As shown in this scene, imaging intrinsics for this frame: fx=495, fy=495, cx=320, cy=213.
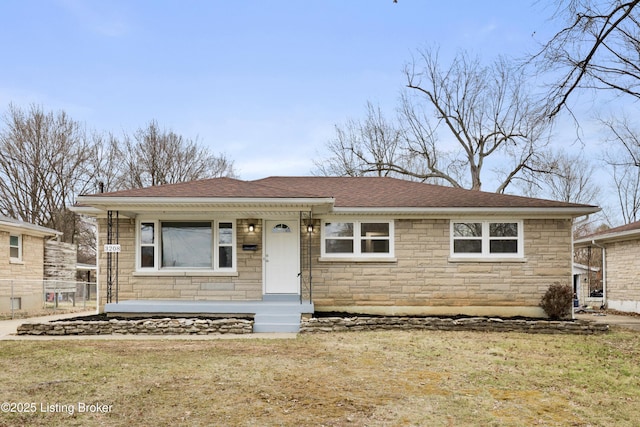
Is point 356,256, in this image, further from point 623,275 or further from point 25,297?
point 25,297

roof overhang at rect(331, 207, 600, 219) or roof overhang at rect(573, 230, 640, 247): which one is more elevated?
roof overhang at rect(331, 207, 600, 219)

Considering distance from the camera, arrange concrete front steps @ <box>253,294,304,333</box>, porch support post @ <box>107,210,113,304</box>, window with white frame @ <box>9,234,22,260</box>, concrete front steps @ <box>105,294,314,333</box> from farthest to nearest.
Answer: window with white frame @ <box>9,234,22,260</box> → porch support post @ <box>107,210,113,304</box> → concrete front steps @ <box>105,294,314,333</box> → concrete front steps @ <box>253,294,304,333</box>

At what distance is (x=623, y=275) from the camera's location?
1811cm

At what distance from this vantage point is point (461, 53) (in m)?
28.1

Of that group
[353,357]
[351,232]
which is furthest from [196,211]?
[353,357]

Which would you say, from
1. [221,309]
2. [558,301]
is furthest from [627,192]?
[221,309]

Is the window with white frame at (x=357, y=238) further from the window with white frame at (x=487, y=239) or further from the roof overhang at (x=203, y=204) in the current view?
the window with white frame at (x=487, y=239)

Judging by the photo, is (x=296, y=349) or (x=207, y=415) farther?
(x=296, y=349)

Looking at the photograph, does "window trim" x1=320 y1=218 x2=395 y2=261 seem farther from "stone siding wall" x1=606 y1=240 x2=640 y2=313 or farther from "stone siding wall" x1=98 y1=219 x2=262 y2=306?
"stone siding wall" x1=606 y1=240 x2=640 y2=313

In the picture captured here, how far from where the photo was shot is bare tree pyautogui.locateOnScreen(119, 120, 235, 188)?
3150 cm

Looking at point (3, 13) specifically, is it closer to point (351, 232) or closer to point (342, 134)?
point (351, 232)

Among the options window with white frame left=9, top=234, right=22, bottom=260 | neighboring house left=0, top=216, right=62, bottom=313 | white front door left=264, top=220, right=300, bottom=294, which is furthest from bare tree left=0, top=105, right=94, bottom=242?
white front door left=264, top=220, right=300, bottom=294

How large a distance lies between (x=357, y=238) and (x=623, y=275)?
11.4 meters

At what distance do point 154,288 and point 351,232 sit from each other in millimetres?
5317
